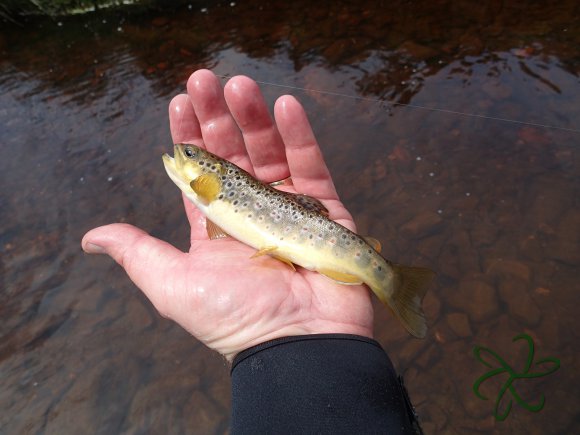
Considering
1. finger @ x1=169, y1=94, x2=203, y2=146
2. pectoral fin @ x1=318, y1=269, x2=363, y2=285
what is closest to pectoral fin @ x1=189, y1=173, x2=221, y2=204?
finger @ x1=169, y1=94, x2=203, y2=146

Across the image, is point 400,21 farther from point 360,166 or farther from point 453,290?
point 453,290

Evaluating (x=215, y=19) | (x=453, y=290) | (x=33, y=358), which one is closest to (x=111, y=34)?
(x=215, y=19)

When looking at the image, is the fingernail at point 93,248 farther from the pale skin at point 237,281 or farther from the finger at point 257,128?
the finger at point 257,128

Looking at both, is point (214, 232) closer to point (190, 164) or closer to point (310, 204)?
point (190, 164)

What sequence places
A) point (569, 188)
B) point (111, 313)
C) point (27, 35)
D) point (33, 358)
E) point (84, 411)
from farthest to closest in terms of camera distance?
point (27, 35) → point (569, 188) → point (111, 313) → point (33, 358) → point (84, 411)

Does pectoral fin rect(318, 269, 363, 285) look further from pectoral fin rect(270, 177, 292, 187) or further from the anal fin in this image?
pectoral fin rect(270, 177, 292, 187)

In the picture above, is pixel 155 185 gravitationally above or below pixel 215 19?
below

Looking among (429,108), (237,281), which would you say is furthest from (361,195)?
(237,281)
